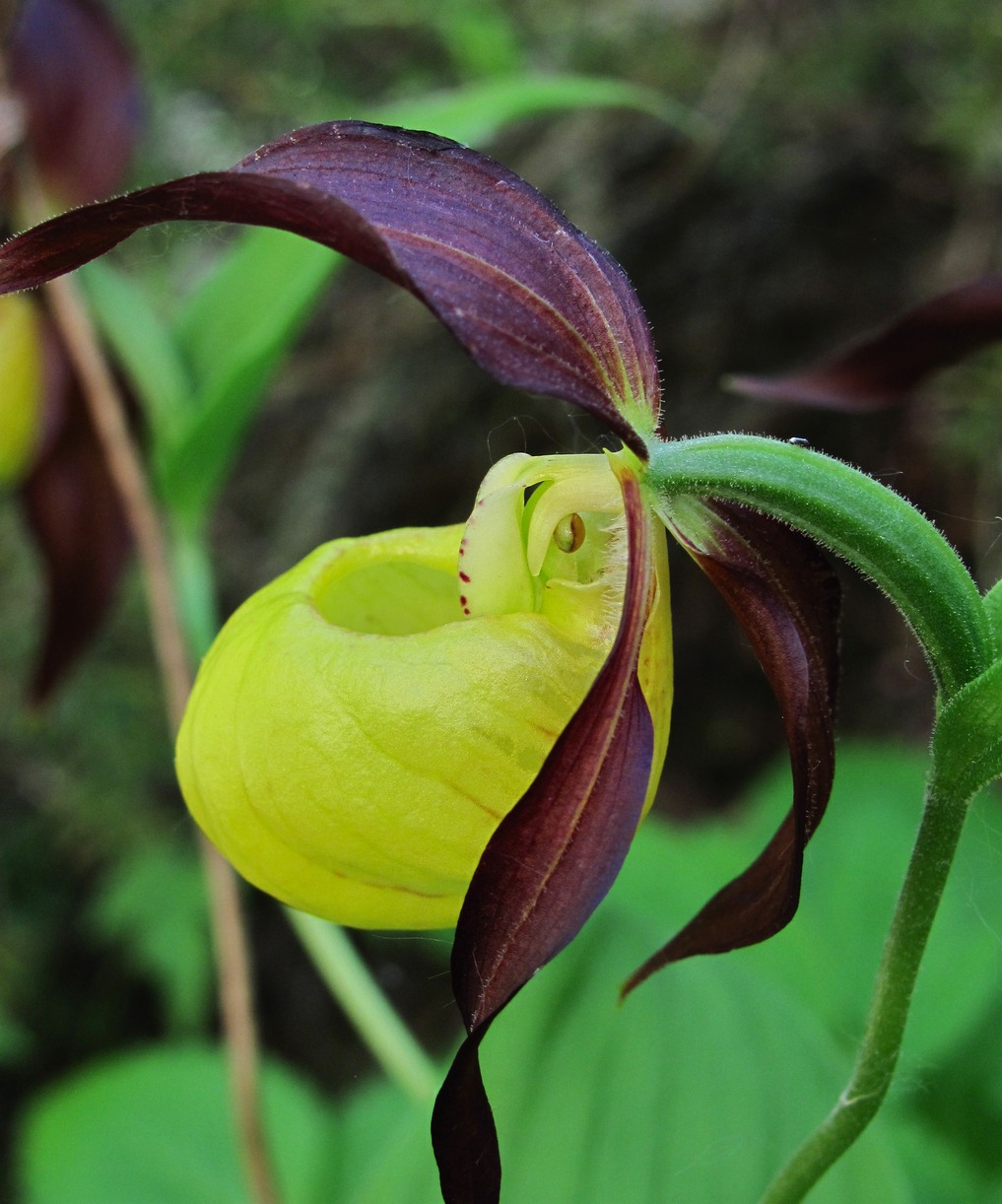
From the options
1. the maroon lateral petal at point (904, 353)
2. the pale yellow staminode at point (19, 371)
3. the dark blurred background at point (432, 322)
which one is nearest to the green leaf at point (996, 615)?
the maroon lateral petal at point (904, 353)

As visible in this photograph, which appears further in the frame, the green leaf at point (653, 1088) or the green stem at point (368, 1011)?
the green stem at point (368, 1011)

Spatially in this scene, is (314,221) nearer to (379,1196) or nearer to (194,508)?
(379,1196)

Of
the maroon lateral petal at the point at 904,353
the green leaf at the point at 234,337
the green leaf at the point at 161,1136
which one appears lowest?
the green leaf at the point at 161,1136

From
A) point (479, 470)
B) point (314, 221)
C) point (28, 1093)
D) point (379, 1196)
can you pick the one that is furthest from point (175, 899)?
point (314, 221)

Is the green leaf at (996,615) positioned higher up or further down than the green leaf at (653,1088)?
higher up

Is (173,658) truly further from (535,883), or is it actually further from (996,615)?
(996,615)

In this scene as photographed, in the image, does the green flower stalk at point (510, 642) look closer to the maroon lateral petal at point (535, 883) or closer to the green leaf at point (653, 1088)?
the maroon lateral petal at point (535, 883)
